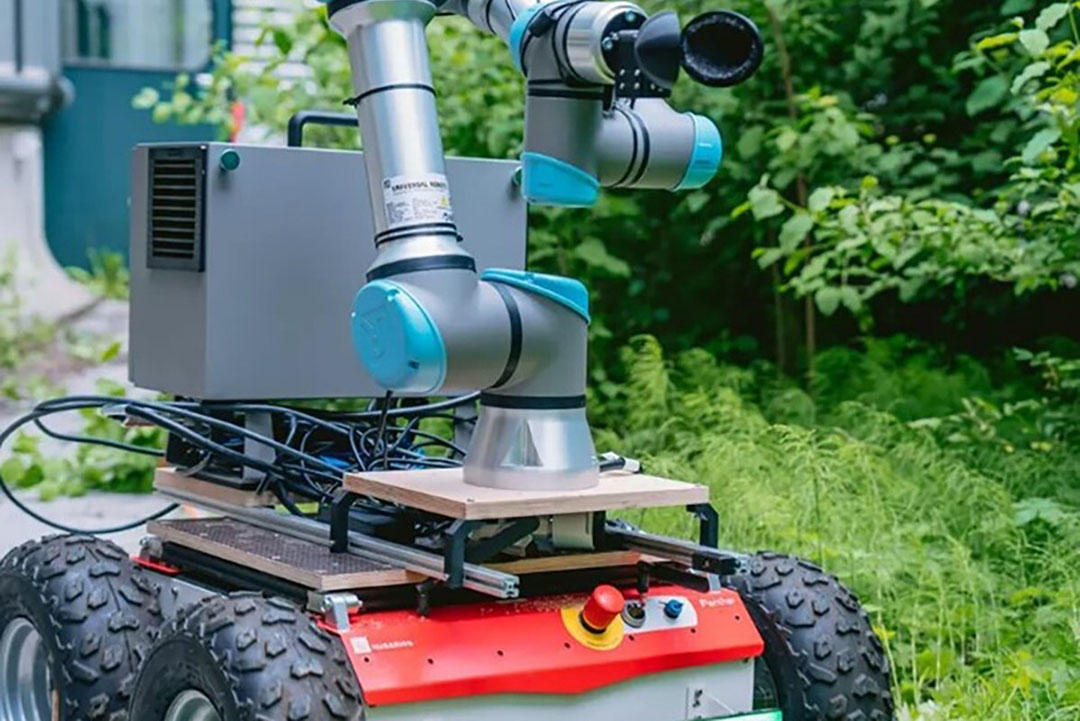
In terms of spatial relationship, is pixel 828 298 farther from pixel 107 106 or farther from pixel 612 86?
pixel 107 106

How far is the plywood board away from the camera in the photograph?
298 cm

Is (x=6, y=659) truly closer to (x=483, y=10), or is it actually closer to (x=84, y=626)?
(x=84, y=626)

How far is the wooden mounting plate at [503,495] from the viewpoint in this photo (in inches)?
95.3

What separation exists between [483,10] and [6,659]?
1.47 m

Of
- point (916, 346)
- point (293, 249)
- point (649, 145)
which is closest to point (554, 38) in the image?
point (649, 145)

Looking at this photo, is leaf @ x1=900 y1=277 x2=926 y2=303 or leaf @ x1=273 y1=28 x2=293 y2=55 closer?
leaf @ x1=900 y1=277 x2=926 y2=303

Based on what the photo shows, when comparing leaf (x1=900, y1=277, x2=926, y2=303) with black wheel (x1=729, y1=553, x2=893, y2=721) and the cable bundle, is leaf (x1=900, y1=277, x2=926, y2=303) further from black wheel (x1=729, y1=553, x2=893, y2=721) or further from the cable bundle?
black wheel (x1=729, y1=553, x2=893, y2=721)

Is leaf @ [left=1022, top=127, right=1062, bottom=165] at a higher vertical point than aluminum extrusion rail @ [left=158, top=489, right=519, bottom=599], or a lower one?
higher

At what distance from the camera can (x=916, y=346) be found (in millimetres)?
5848

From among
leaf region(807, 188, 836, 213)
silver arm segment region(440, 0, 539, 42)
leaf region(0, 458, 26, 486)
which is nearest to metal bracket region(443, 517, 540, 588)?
silver arm segment region(440, 0, 539, 42)

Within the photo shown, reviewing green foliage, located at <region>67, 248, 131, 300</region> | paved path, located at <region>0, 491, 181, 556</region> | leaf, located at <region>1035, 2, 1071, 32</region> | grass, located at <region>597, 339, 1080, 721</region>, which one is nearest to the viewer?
grass, located at <region>597, 339, 1080, 721</region>

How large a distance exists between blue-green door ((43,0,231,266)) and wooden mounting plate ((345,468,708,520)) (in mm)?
7546

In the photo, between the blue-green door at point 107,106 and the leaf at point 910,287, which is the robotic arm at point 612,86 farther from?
the blue-green door at point 107,106

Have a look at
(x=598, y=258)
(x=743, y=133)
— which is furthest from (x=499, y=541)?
(x=743, y=133)
